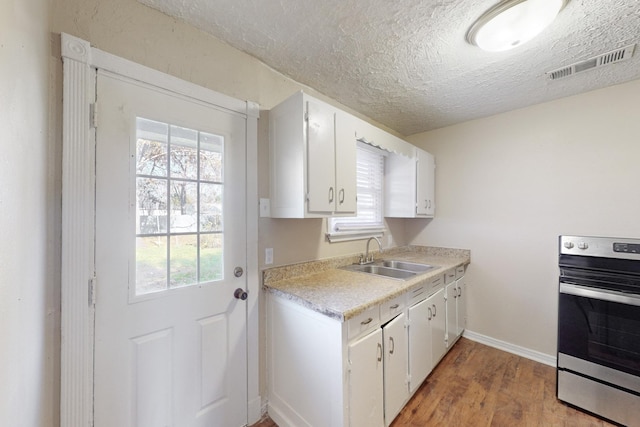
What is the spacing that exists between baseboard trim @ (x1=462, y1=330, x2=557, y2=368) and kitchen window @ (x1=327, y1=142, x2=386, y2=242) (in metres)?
1.53

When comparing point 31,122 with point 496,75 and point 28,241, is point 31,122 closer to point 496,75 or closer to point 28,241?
point 28,241

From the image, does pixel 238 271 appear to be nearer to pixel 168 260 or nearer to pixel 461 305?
pixel 168 260

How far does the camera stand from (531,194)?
2457 millimetres

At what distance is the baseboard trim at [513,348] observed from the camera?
2350 millimetres

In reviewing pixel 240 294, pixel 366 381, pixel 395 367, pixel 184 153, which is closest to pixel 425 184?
pixel 395 367

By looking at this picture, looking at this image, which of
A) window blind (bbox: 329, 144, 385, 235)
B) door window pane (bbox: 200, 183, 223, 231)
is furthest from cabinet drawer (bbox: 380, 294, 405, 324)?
door window pane (bbox: 200, 183, 223, 231)

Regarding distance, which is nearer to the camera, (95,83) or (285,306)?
(95,83)

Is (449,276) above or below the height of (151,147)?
below

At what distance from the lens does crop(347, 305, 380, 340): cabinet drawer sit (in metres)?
1.34

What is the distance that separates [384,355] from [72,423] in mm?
1534

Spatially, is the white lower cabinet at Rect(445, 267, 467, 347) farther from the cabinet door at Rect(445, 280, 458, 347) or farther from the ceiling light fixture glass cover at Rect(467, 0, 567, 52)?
the ceiling light fixture glass cover at Rect(467, 0, 567, 52)

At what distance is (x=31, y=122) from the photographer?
86 cm

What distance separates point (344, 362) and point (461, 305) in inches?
80.9

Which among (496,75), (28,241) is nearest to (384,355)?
(28,241)
